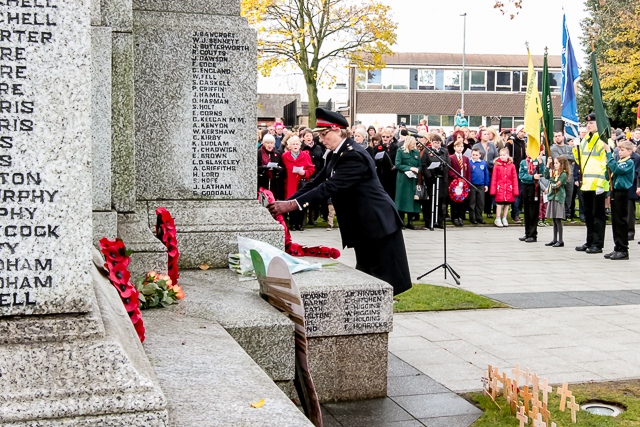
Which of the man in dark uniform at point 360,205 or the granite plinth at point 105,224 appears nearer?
the granite plinth at point 105,224

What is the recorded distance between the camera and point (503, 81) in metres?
63.7

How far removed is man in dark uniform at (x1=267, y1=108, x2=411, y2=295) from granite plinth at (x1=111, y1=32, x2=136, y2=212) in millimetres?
1557

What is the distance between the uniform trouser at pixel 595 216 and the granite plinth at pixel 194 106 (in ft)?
29.2

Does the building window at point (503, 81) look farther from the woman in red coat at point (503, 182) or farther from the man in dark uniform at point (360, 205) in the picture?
the man in dark uniform at point (360, 205)

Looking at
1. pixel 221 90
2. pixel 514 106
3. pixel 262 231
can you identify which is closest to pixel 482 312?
pixel 262 231

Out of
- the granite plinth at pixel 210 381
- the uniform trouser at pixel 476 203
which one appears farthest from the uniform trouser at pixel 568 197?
the granite plinth at pixel 210 381

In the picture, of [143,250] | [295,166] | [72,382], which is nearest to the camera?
[72,382]

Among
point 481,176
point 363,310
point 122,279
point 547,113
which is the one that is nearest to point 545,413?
point 363,310

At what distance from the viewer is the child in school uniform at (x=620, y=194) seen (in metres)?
14.0

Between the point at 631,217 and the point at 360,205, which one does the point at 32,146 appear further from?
the point at 631,217

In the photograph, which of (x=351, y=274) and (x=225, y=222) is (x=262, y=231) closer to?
(x=225, y=222)

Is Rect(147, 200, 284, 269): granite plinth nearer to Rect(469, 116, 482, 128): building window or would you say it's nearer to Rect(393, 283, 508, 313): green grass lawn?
Rect(393, 283, 508, 313): green grass lawn

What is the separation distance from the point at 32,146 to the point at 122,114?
3.28 m

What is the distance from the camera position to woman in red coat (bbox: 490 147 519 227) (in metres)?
18.5
